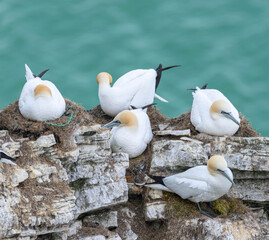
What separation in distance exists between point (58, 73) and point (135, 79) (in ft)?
13.6

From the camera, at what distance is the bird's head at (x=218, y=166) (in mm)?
8266

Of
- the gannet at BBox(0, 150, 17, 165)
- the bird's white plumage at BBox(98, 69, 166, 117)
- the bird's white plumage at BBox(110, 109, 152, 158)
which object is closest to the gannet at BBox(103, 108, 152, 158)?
the bird's white plumage at BBox(110, 109, 152, 158)

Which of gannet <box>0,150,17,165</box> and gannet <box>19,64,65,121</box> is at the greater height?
gannet <box>19,64,65,121</box>

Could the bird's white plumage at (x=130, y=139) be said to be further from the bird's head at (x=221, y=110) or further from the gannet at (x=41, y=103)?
the bird's head at (x=221, y=110)

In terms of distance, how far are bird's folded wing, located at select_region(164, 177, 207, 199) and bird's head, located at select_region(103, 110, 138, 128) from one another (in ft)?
4.62

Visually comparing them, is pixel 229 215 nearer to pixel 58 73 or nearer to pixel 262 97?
pixel 262 97

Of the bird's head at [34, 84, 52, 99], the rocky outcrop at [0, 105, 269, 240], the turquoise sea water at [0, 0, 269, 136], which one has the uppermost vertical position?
the turquoise sea water at [0, 0, 269, 136]

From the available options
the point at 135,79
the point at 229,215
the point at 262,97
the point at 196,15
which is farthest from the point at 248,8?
the point at 229,215

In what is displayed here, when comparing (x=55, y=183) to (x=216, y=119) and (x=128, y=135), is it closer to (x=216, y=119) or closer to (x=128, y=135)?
(x=128, y=135)

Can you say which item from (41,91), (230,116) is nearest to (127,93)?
(41,91)

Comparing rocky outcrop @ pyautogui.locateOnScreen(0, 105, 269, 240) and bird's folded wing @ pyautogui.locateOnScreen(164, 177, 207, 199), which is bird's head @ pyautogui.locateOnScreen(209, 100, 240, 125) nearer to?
rocky outcrop @ pyautogui.locateOnScreen(0, 105, 269, 240)

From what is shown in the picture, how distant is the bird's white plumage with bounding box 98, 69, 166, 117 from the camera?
10.3 meters

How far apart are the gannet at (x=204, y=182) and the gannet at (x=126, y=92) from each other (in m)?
2.13

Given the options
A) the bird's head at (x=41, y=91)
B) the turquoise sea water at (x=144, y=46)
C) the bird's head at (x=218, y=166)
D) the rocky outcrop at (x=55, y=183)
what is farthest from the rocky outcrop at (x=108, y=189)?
the turquoise sea water at (x=144, y=46)
